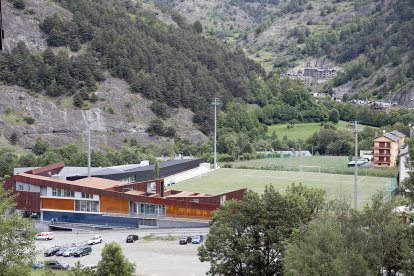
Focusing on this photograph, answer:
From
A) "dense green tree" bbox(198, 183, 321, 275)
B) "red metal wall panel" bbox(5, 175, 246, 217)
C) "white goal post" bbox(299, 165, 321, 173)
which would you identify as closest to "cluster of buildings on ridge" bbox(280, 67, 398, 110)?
"white goal post" bbox(299, 165, 321, 173)

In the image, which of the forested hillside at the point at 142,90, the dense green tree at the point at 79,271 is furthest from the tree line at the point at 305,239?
the forested hillside at the point at 142,90

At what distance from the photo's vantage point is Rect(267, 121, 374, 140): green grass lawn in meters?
75.0

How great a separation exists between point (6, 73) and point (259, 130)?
88.2 ft

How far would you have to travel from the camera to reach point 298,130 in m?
78.4

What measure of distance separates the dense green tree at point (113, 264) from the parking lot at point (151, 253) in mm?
5986

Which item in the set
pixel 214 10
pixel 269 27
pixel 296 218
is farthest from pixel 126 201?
pixel 214 10

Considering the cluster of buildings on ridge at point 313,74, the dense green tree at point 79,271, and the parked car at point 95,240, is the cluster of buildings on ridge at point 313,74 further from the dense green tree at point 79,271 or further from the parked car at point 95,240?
the dense green tree at point 79,271

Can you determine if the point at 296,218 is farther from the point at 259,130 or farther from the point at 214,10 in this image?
the point at 214,10

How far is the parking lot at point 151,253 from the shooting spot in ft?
84.6

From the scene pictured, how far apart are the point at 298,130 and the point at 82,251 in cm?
5271

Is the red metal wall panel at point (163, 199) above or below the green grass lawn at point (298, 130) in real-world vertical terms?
below

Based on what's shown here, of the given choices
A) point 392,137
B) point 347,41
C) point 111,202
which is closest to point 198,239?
point 111,202

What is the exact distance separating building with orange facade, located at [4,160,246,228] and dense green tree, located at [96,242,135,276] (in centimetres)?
1534

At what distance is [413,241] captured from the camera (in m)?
15.5
